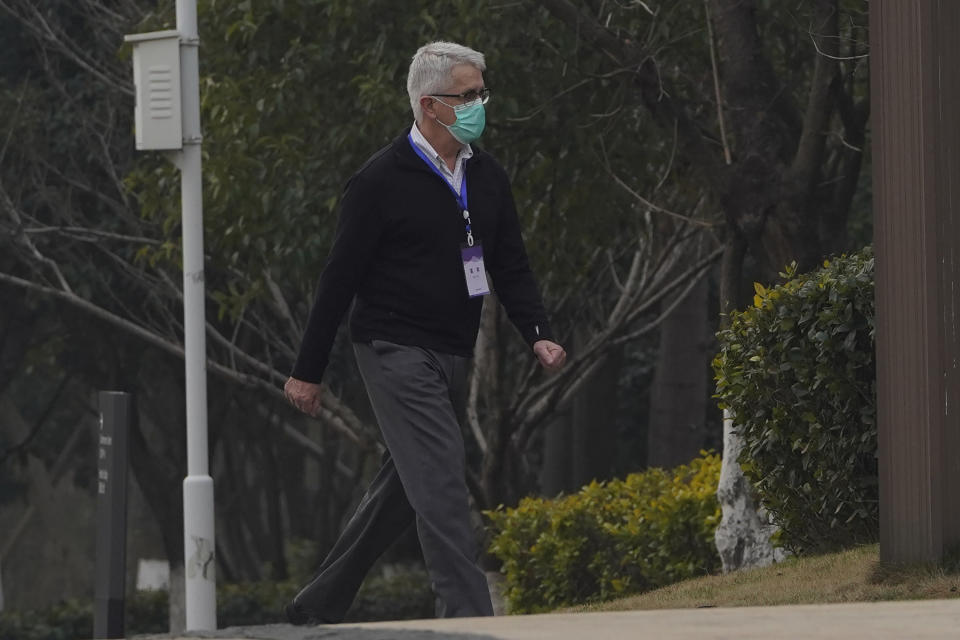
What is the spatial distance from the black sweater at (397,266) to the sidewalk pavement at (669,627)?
2.09 m

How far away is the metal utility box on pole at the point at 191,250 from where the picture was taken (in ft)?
27.1

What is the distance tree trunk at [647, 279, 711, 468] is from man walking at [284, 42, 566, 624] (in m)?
11.2

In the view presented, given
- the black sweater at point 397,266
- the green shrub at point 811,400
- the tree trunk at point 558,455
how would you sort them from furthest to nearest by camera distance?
1. the tree trunk at point 558,455
2. the green shrub at point 811,400
3. the black sweater at point 397,266

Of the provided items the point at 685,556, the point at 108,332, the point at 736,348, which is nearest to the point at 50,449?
the point at 108,332

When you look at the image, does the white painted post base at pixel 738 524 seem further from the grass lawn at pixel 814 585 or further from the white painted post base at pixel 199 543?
the white painted post base at pixel 199 543

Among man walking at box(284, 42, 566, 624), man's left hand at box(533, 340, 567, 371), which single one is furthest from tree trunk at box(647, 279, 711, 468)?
man walking at box(284, 42, 566, 624)

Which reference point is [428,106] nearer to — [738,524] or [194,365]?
[194,365]

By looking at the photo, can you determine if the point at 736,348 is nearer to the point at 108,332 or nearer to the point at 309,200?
the point at 309,200

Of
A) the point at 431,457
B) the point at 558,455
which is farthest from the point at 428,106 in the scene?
the point at 558,455

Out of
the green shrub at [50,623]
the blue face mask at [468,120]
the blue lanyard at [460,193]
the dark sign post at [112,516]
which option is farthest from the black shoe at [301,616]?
the green shrub at [50,623]

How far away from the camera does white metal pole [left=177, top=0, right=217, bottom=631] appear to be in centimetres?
830

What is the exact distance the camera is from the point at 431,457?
5.30m

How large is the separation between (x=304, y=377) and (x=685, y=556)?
4675 millimetres

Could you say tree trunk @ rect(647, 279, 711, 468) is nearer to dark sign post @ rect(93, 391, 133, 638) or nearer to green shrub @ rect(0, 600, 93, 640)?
green shrub @ rect(0, 600, 93, 640)
